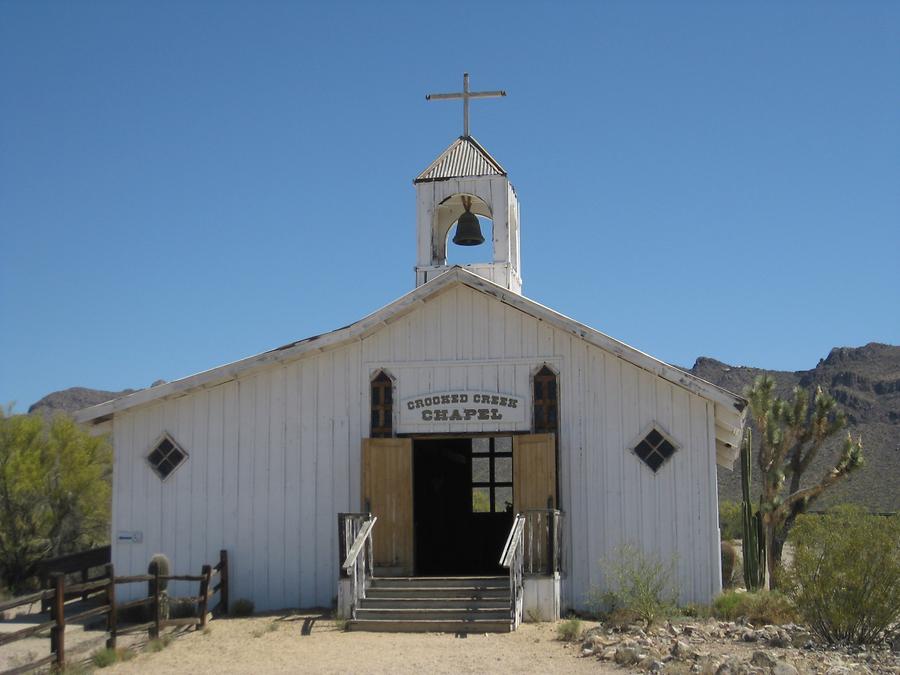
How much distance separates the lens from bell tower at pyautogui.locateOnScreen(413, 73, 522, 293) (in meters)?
18.8

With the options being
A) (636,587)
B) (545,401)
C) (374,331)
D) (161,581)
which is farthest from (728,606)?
A: (161,581)

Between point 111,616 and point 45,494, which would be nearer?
point 111,616

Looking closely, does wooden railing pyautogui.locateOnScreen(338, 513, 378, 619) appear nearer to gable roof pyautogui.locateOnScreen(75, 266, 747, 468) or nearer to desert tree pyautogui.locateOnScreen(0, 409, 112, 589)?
gable roof pyautogui.locateOnScreen(75, 266, 747, 468)

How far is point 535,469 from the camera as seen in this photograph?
16656 millimetres

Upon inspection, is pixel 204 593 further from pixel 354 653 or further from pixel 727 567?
pixel 727 567

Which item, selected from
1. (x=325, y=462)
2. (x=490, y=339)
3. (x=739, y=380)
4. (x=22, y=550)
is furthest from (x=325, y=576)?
(x=739, y=380)

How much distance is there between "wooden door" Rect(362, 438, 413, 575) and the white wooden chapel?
22mm

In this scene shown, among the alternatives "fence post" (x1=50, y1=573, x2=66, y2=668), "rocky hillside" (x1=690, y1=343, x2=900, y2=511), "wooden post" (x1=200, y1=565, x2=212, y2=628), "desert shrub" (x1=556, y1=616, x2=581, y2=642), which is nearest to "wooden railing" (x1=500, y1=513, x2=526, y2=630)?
"desert shrub" (x1=556, y1=616, x2=581, y2=642)

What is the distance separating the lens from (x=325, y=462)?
1755 centimetres

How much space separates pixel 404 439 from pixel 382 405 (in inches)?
28.3

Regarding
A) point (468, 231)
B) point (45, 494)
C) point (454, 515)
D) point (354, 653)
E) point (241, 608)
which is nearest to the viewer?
point (354, 653)

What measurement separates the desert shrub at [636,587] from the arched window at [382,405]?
153 inches

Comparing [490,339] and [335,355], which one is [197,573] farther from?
[490,339]

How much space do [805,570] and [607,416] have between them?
4.12 meters
